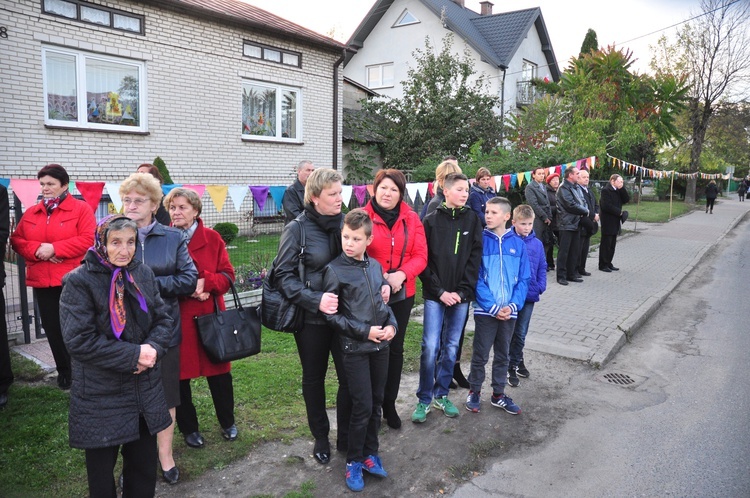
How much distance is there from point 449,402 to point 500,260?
128cm

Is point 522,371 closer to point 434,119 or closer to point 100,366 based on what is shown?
point 100,366

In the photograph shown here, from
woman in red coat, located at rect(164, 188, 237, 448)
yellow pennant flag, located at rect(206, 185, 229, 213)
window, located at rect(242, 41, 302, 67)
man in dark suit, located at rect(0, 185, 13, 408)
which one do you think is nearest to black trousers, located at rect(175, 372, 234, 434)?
woman in red coat, located at rect(164, 188, 237, 448)

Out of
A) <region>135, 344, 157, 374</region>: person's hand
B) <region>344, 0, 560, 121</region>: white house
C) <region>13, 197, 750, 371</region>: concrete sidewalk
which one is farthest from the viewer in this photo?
<region>344, 0, 560, 121</region>: white house

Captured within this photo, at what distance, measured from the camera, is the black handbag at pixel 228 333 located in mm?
3701

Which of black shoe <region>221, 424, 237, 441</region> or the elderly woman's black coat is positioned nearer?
the elderly woman's black coat

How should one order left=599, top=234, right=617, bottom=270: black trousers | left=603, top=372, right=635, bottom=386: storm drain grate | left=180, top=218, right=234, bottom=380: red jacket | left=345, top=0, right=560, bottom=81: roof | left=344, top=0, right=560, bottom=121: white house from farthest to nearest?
1. left=344, top=0, right=560, bottom=121: white house
2. left=345, top=0, right=560, bottom=81: roof
3. left=599, top=234, right=617, bottom=270: black trousers
4. left=603, top=372, right=635, bottom=386: storm drain grate
5. left=180, top=218, right=234, bottom=380: red jacket

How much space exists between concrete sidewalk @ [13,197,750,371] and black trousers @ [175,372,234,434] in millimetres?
2124

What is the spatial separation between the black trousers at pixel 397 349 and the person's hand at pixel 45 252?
2.84m

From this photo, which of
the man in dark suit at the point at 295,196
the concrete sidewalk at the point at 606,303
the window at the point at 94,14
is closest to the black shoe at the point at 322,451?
the concrete sidewalk at the point at 606,303

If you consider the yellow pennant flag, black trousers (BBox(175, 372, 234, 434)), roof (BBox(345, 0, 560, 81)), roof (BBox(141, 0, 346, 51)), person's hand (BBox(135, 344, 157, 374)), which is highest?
roof (BBox(345, 0, 560, 81))

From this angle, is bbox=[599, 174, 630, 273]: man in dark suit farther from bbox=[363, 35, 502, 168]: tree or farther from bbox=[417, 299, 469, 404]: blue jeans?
bbox=[417, 299, 469, 404]: blue jeans

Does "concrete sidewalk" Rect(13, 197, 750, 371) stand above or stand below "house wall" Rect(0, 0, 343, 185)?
below

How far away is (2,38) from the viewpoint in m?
9.38

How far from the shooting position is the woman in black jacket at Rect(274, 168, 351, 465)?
3518 mm
